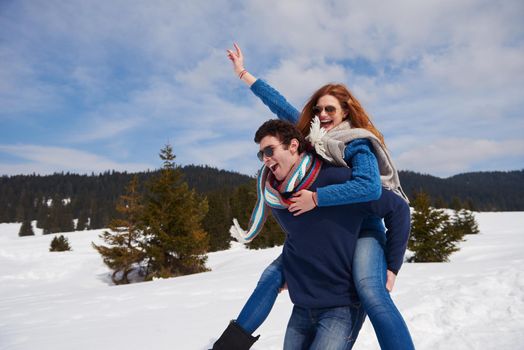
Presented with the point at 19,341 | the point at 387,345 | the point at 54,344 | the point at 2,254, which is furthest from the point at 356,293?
the point at 2,254

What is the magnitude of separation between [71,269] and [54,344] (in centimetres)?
1928

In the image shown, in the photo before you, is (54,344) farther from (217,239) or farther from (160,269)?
(217,239)

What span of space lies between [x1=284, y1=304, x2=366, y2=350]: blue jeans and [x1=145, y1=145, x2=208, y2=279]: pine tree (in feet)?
56.1

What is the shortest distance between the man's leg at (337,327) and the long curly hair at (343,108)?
120cm

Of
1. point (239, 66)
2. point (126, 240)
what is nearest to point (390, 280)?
point (239, 66)

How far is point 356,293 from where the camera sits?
6.64 ft

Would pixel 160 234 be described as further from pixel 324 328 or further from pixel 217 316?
pixel 324 328

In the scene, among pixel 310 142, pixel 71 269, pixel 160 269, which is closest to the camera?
pixel 310 142

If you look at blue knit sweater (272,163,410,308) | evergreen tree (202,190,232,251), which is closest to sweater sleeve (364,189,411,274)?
blue knit sweater (272,163,410,308)

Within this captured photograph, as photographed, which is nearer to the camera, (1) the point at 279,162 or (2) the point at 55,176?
(1) the point at 279,162

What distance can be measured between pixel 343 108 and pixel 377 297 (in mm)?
A: 1348

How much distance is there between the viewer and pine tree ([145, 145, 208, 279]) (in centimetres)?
1855

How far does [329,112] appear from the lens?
2.52 meters

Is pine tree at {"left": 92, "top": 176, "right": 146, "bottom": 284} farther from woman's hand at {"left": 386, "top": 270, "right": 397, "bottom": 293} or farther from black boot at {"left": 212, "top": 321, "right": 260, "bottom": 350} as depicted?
woman's hand at {"left": 386, "top": 270, "right": 397, "bottom": 293}
